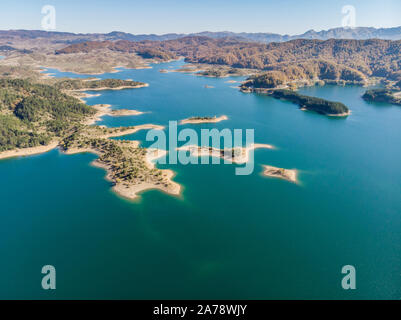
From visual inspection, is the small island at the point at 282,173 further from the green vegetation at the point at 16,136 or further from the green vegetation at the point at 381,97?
the green vegetation at the point at 381,97

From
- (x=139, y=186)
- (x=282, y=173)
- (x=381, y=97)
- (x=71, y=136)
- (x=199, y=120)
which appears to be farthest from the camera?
(x=381, y=97)

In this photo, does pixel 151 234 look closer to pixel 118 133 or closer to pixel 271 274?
pixel 271 274

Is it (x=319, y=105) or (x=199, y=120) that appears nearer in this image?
(x=199, y=120)

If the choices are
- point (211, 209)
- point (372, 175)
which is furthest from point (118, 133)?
point (372, 175)

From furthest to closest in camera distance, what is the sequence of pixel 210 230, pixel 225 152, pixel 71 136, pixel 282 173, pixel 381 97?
pixel 381 97 < pixel 71 136 < pixel 225 152 < pixel 282 173 < pixel 210 230

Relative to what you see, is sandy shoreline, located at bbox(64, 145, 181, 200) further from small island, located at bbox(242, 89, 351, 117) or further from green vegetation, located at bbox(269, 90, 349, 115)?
green vegetation, located at bbox(269, 90, 349, 115)

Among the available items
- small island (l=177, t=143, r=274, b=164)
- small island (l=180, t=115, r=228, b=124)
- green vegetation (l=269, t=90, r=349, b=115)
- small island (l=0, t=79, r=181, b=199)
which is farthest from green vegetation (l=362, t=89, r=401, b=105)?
small island (l=0, t=79, r=181, b=199)

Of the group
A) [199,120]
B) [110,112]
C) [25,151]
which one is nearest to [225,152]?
[199,120]

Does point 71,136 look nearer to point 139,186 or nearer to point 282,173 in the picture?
point 139,186
